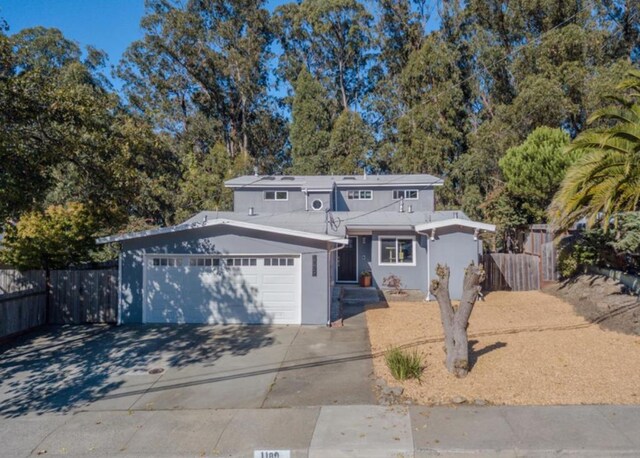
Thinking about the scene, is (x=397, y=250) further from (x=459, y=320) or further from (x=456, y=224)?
(x=459, y=320)

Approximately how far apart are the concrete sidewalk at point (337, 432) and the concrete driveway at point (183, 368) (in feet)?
1.27

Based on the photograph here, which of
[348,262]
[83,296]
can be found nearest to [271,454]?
[83,296]

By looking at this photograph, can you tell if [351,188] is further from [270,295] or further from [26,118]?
[26,118]

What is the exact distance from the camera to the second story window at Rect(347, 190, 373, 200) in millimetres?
22266

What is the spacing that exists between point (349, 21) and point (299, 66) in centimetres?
573

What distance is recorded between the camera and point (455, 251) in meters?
15.9

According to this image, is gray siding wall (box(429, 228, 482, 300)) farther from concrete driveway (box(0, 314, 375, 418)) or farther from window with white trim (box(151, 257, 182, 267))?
window with white trim (box(151, 257, 182, 267))

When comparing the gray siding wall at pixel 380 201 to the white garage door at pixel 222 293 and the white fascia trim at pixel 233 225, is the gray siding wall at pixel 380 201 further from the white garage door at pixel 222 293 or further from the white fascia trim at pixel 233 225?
the white garage door at pixel 222 293

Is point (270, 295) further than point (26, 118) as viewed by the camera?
Yes

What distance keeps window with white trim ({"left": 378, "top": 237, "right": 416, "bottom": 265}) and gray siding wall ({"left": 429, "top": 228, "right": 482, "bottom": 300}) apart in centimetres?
140

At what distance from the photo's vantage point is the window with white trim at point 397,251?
17.4 metres

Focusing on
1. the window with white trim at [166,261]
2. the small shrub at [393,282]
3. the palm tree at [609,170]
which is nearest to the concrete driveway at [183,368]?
the window with white trim at [166,261]

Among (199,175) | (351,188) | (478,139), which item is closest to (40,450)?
(351,188)

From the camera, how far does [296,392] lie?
7.52 meters
